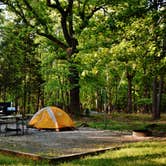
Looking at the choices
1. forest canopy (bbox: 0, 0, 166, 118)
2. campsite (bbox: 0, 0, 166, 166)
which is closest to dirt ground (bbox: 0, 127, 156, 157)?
campsite (bbox: 0, 0, 166, 166)

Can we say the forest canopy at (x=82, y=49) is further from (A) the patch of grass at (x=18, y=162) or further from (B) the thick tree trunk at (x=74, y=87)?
(A) the patch of grass at (x=18, y=162)

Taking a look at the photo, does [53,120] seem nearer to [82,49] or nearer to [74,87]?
[82,49]

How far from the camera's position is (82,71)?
22.4m

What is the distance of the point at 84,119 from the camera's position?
2272 centimetres

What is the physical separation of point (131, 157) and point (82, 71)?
1311 cm

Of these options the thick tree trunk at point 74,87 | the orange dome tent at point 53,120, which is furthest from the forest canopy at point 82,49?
the orange dome tent at point 53,120

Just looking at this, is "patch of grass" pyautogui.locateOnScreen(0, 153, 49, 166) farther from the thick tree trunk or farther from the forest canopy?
the thick tree trunk

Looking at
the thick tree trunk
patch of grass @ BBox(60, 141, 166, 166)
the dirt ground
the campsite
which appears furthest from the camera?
the thick tree trunk

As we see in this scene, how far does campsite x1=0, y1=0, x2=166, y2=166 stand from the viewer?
989cm

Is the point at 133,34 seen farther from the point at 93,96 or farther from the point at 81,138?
the point at 93,96

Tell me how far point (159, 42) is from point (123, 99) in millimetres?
38594

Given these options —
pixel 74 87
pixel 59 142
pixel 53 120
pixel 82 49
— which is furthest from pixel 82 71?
pixel 59 142

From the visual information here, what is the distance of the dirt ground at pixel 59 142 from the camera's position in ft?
36.5

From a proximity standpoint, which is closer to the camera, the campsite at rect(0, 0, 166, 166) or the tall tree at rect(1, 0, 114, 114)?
the campsite at rect(0, 0, 166, 166)
